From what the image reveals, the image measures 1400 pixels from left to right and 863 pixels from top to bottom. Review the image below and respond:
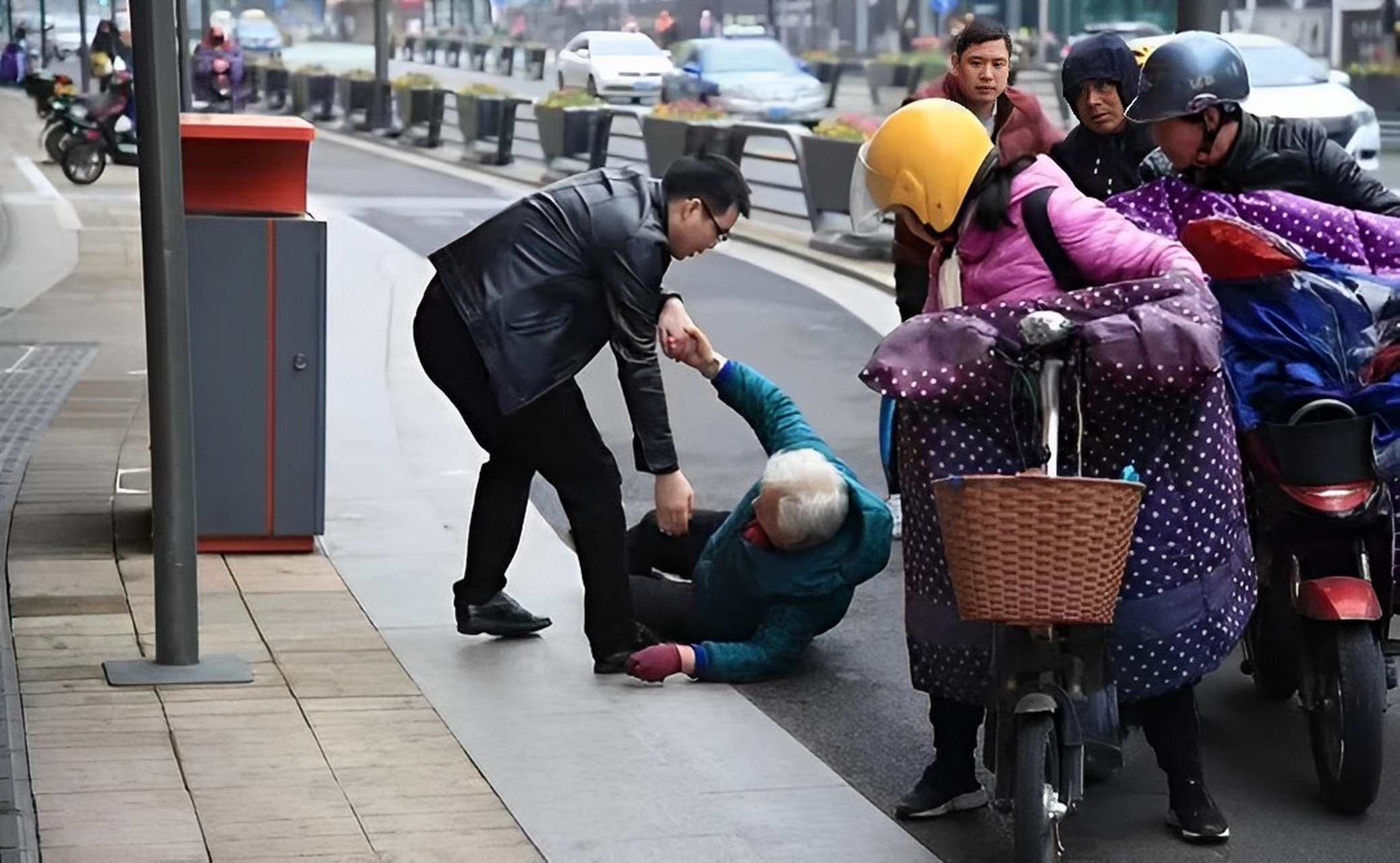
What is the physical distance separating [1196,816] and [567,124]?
2446 centimetres

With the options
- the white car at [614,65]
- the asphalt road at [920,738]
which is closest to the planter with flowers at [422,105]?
the white car at [614,65]

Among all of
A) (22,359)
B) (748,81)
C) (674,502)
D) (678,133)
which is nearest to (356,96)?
(748,81)

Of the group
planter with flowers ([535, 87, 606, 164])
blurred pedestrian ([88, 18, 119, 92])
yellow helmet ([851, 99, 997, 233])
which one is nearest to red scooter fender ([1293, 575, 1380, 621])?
yellow helmet ([851, 99, 997, 233])

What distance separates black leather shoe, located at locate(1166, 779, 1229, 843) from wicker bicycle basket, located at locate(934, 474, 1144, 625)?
924 millimetres

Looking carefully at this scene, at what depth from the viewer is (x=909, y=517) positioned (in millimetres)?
5027

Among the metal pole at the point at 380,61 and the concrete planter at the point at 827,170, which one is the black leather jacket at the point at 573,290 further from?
the metal pole at the point at 380,61

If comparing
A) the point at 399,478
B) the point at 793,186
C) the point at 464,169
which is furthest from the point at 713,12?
the point at 399,478

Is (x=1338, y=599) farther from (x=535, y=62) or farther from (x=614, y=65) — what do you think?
(x=535, y=62)

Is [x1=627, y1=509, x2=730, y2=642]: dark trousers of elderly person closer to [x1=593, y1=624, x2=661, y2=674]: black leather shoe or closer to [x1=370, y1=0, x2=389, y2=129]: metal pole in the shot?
[x1=593, y1=624, x2=661, y2=674]: black leather shoe

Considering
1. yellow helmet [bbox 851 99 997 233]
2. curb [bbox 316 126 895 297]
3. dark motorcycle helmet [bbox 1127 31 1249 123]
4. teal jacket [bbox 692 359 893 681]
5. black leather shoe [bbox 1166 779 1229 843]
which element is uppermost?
dark motorcycle helmet [bbox 1127 31 1249 123]

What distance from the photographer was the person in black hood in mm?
6645

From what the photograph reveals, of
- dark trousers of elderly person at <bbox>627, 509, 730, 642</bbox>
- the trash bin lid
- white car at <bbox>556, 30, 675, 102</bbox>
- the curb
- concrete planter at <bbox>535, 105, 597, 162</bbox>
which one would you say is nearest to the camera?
dark trousers of elderly person at <bbox>627, 509, 730, 642</bbox>

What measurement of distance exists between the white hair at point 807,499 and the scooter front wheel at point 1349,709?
1.40m

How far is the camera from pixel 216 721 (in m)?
5.89
